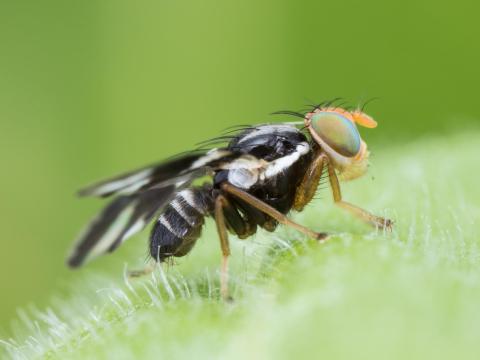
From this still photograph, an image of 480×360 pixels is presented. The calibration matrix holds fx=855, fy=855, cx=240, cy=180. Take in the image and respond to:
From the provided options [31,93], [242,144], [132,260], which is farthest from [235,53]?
[242,144]

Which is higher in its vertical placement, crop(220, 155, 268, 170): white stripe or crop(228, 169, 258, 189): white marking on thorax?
crop(220, 155, 268, 170): white stripe

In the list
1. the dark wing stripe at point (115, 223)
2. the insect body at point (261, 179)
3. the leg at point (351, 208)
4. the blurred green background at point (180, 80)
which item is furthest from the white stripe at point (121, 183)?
the blurred green background at point (180, 80)

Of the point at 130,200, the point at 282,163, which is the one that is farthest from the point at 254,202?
the point at 130,200

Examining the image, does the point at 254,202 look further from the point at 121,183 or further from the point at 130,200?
the point at 121,183

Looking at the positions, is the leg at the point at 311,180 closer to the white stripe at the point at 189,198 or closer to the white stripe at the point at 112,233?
the white stripe at the point at 189,198

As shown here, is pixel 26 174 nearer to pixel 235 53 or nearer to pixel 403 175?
pixel 235 53

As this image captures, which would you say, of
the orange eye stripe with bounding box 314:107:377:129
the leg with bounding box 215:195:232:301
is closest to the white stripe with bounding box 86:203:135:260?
the leg with bounding box 215:195:232:301

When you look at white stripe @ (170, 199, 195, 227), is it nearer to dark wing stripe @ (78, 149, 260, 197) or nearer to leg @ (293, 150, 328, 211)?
dark wing stripe @ (78, 149, 260, 197)
